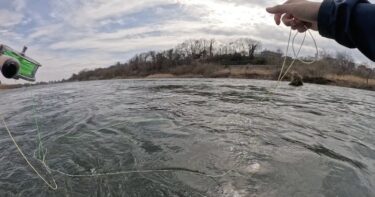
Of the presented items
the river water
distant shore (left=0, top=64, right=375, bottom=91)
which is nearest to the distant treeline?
distant shore (left=0, top=64, right=375, bottom=91)

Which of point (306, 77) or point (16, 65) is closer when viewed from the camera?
point (16, 65)

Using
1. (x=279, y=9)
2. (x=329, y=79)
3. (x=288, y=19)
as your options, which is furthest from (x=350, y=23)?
(x=329, y=79)

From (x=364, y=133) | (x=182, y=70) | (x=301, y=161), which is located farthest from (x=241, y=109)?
(x=182, y=70)

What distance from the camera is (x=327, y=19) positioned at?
1.69m

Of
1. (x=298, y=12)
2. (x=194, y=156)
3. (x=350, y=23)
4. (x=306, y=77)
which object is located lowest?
(x=194, y=156)

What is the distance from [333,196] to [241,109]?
8.97 m

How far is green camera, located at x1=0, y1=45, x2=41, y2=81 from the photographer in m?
4.10

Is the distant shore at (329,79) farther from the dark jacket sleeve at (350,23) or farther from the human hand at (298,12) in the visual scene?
the dark jacket sleeve at (350,23)

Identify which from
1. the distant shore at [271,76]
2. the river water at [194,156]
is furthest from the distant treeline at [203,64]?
the river water at [194,156]

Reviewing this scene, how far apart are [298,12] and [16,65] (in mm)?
3590

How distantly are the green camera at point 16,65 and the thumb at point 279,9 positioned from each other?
3292mm

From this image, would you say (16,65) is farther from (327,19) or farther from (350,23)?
(350,23)

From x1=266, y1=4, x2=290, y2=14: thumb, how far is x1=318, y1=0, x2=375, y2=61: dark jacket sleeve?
428 millimetres

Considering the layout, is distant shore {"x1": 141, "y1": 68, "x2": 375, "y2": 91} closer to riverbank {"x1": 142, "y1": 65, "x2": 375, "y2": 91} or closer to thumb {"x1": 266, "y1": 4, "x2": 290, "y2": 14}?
riverbank {"x1": 142, "y1": 65, "x2": 375, "y2": 91}
